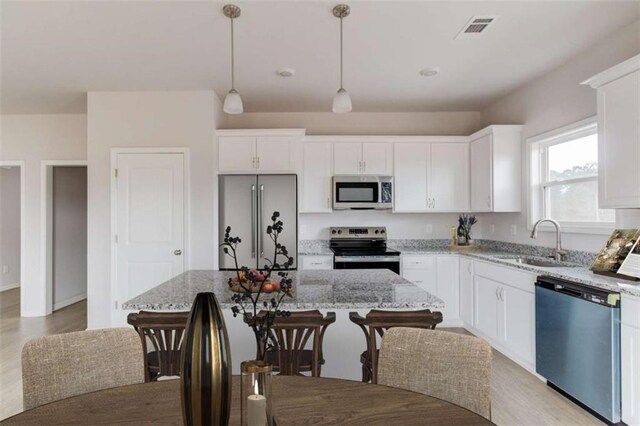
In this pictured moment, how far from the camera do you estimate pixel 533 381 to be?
294cm

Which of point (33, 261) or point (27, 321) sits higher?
point (33, 261)

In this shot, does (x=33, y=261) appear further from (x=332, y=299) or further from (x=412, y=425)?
(x=412, y=425)

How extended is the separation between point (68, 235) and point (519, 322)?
608 cm

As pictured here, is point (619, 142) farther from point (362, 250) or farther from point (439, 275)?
point (362, 250)

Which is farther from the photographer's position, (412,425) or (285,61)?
(285,61)

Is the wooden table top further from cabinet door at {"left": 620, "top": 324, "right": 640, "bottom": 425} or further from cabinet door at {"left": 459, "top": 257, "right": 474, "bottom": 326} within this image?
cabinet door at {"left": 459, "top": 257, "right": 474, "bottom": 326}

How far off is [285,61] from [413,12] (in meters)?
1.25

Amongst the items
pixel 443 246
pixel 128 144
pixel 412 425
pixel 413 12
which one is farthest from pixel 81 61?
pixel 443 246

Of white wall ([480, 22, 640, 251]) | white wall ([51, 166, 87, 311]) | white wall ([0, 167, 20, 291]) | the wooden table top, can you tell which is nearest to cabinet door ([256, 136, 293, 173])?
white wall ([480, 22, 640, 251])

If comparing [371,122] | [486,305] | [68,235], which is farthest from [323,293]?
[68,235]

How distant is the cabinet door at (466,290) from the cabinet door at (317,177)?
167 centimetres

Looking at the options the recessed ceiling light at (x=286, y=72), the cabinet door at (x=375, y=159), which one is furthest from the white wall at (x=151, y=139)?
the cabinet door at (x=375, y=159)

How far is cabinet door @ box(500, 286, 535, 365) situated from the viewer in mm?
2998

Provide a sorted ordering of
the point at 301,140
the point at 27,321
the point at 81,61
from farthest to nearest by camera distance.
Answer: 1. the point at 27,321
2. the point at 301,140
3. the point at 81,61
